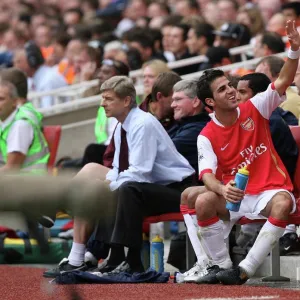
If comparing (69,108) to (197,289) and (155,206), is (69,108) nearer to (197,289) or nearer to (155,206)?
(155,206)

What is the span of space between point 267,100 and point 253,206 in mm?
828

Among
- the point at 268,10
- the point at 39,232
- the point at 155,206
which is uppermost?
the point at 268,10

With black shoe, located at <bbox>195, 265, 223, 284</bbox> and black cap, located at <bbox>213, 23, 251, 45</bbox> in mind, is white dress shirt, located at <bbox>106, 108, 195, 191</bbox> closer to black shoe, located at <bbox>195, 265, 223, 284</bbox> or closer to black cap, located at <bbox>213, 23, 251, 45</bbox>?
black shoe, located at <bbox>195, 265, 223, 284</bbox>

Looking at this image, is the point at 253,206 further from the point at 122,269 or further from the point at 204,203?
the point at 122,269

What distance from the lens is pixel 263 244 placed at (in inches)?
324

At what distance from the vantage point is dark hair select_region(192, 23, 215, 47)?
1541cm

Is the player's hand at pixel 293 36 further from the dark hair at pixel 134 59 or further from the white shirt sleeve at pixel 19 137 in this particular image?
the dark hair at pixel 134 59

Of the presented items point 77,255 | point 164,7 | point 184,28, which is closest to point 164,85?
point 77,255

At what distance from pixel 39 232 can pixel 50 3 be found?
22.8m

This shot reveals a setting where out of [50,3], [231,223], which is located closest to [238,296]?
[231,223]

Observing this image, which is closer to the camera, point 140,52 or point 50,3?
point 140,52

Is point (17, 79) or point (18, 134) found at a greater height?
point (17, 79)

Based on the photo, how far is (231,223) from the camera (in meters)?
8.74

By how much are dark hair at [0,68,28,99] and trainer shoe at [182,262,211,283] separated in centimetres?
365
